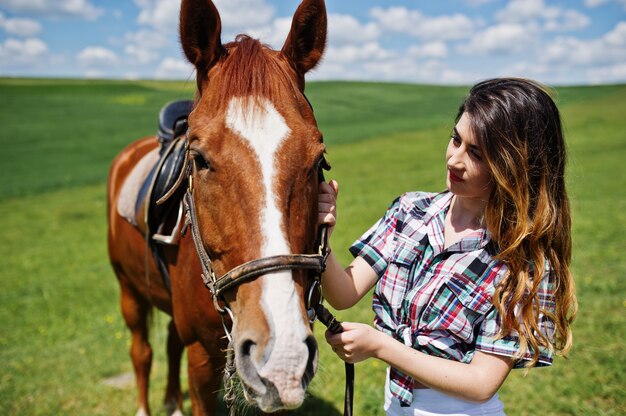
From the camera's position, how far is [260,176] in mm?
1580

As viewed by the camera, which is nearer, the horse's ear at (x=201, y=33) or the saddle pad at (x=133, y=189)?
the horse's ear at (x=201, y=33)

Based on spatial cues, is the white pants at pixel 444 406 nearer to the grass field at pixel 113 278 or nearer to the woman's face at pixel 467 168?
the grass field at pixel 113 278

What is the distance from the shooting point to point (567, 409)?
3662mm

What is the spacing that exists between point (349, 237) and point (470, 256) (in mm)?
7400

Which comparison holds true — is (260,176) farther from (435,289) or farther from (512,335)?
(512,335)

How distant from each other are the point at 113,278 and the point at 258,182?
292 inches

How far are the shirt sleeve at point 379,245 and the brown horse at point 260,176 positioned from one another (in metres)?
0.53

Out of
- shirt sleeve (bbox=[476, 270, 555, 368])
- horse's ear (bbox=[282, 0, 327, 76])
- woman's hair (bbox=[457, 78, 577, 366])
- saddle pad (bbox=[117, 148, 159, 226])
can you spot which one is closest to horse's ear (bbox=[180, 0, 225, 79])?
horse's ear (bbox=[282, 0, 327, 76])

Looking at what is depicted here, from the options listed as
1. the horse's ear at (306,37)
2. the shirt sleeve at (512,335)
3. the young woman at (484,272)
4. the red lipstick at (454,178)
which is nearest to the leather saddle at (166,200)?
the horse's ear at (306,37)

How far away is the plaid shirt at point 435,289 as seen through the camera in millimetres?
1778

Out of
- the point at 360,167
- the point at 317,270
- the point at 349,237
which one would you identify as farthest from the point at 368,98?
the point at 317,270

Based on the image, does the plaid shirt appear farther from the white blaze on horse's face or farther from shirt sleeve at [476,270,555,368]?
Result: the white blaze on horse's face

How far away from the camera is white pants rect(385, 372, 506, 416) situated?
6.14 ft

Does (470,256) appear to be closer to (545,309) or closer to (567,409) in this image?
(545,309)
